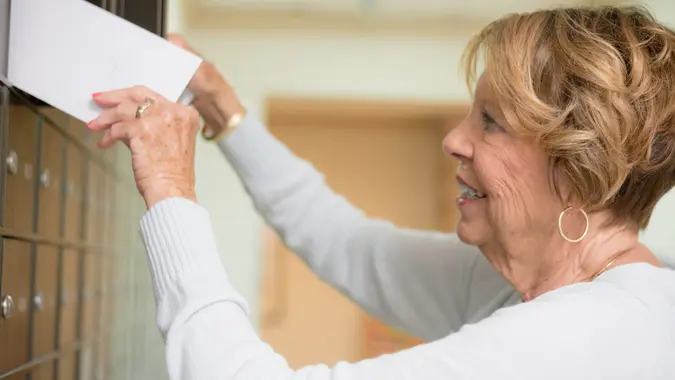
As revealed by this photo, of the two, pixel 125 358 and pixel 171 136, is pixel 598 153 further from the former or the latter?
pixel 125 358

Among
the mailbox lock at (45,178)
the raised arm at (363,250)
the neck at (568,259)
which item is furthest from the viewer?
the raised arm at (363,250)

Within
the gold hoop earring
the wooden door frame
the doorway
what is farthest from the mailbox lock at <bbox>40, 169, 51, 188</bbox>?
the doorway

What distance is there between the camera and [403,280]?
1139 millimetres

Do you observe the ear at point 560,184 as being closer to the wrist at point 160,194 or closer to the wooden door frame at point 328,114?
the wrist at point 160,194

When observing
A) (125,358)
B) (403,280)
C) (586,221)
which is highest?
(586,221)

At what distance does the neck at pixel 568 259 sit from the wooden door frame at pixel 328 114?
177 centimetres

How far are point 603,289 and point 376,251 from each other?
44cm

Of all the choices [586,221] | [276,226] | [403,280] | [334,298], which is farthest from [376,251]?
[334,298]

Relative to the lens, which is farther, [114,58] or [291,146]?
[291,146]

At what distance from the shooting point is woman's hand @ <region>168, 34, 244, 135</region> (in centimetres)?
102

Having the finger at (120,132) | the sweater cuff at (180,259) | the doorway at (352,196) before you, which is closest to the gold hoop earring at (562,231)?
the sweater cuff at (180,259)

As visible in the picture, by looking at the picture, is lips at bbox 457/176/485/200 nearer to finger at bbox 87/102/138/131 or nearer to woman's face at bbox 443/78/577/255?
woman's face at bbox 443/78/577/255

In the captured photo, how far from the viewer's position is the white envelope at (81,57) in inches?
27.3

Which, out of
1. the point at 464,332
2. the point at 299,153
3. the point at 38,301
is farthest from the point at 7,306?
the point at 299,153
